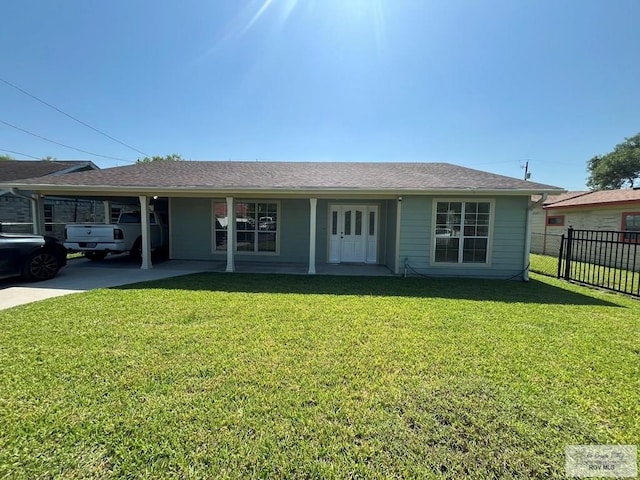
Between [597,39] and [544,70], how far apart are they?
1.55 meters

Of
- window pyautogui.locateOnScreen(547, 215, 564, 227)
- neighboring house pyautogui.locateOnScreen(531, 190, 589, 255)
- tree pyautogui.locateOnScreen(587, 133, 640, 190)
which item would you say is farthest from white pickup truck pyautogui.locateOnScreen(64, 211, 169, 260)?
tree pyautogui.locateOnScreen(587, 133, 640, 190)

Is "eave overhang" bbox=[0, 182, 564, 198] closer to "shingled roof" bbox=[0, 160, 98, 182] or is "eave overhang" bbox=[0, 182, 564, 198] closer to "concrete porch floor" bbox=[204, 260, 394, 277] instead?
"concrete porch floor" bbox=[204, 260, 394, 277]

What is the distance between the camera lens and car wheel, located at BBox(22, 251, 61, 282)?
7.02 meters

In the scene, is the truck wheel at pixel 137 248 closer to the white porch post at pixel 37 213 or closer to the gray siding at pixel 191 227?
the gray siding at pixel 191 227

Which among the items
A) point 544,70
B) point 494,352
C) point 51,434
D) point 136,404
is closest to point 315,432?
point 136,404

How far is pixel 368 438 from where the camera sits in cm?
220

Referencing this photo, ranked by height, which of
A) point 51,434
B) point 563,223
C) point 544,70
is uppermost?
point 544,70

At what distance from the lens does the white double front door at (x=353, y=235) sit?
10.7 m

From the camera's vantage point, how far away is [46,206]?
14.5m

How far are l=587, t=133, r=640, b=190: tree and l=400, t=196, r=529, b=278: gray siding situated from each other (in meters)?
44.9

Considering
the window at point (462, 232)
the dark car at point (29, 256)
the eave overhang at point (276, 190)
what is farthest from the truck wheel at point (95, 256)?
the window at point (462, 232)

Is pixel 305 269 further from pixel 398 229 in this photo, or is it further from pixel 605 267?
pixel 605 267

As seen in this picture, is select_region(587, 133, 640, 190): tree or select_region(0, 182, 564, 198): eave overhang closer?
select_region(0, 182, 564, 198): eave overhang

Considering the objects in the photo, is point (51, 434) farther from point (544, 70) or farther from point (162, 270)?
point (544, 70)
